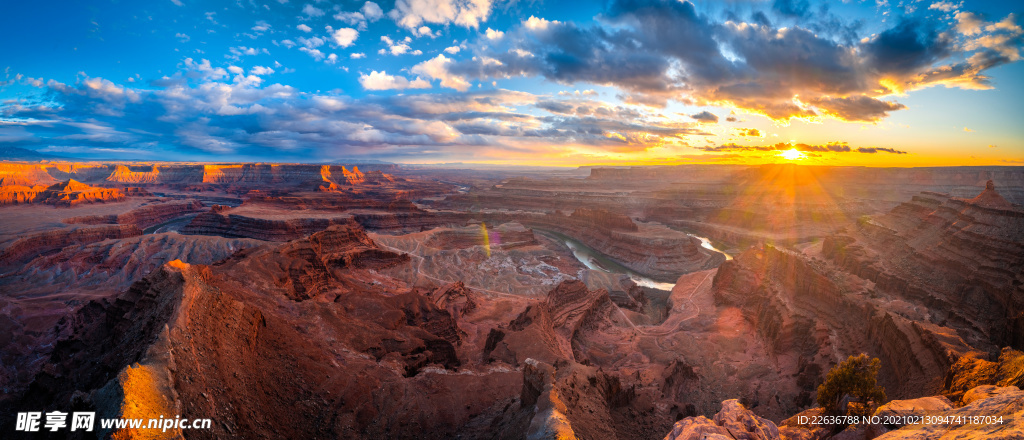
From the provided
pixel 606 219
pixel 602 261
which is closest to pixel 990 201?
pixel 602 261

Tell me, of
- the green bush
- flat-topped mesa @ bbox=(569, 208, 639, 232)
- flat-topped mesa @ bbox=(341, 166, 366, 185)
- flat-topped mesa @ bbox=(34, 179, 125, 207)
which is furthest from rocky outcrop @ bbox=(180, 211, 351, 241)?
flat-topped mesa @ bbox=(341, 166, 366, 185)

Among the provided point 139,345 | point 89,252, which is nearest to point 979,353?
point 139,345

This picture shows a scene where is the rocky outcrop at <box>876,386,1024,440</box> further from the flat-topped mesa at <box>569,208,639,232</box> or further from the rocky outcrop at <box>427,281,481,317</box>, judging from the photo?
the flat-topped mesa at <box>569,208,639,232</box>

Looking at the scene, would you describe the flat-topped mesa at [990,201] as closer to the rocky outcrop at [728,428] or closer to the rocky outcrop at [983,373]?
the rocky outcrop at [983,373]

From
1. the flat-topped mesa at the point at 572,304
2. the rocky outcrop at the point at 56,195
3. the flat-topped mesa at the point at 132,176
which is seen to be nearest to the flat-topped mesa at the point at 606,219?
the flat-topped mesa at the point at 572,304

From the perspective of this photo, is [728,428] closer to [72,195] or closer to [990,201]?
[990,201]

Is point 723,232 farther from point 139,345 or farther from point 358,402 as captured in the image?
point 139,345
